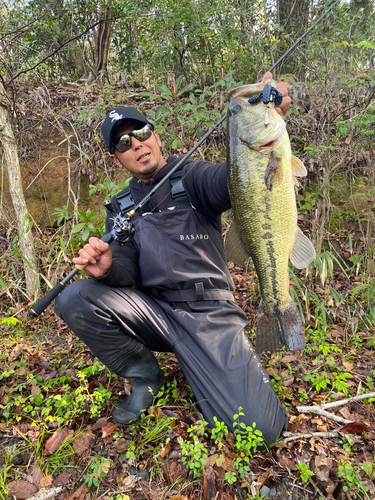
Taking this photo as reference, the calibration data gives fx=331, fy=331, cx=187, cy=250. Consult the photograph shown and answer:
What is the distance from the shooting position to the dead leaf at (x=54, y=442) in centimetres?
237

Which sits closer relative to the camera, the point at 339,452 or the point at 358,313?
the point at 339,452

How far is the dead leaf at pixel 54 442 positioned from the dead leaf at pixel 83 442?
0.38 feet

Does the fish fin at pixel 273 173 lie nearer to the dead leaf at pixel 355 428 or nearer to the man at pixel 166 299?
the man at pixel 166 299

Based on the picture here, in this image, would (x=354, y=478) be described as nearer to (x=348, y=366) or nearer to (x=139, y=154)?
(x=348, y=366)

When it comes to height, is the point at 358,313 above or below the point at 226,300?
below

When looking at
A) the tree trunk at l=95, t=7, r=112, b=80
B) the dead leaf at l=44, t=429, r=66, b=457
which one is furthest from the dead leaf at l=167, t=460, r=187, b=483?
the tree trunk at l=95, t=7, r=112, b=80

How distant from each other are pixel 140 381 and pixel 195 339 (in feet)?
2.02

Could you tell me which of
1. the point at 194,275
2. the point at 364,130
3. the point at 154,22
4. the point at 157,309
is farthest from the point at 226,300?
the point at 154,22

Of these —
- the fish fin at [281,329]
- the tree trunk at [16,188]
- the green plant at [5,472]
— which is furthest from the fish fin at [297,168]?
the tree trunk at [16,188]

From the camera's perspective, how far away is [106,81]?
7.55 metres

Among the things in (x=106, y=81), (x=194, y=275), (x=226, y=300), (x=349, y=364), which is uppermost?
(x=106, y=81)

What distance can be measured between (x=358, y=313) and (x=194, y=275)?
7.19ft

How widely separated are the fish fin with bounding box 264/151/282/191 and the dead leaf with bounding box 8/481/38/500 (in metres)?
2.42

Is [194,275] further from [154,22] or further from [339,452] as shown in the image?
[154,22]
